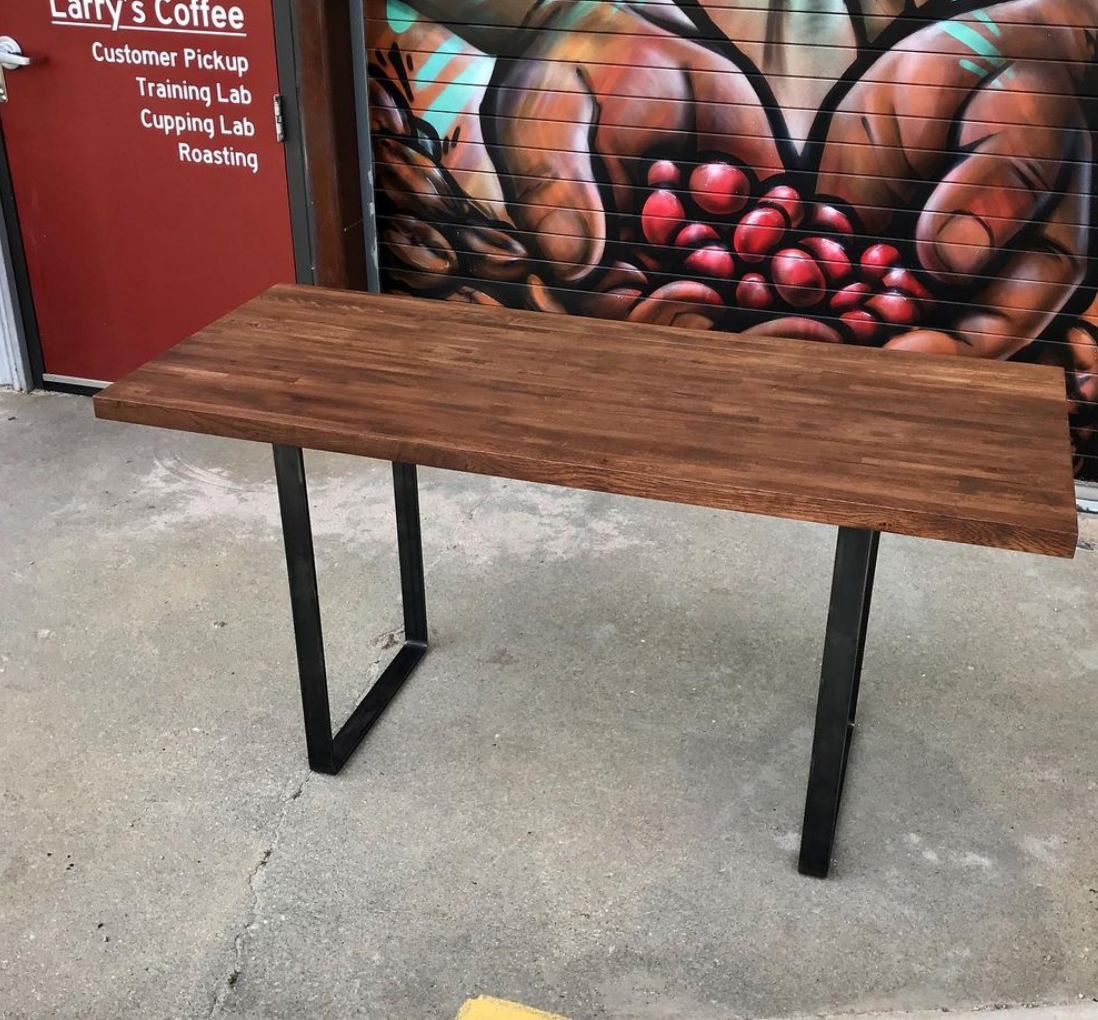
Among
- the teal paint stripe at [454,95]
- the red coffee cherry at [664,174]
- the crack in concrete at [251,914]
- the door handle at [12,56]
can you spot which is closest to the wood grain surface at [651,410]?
Answer: the crack in concrete at [251,914]

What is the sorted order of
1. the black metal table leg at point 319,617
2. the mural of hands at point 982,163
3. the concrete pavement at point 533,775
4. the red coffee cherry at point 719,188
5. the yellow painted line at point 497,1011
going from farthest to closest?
the red coffee cherry at point 719,188 < the mural of hands at point 982,163 < the black metal table leg at point 319,617 < the concrete pavement at point 533,775 < the yellow painted line at point 497,1011

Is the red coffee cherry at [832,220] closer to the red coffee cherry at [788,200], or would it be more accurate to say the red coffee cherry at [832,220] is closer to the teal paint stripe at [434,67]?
the red coffee cherry at [788,200]

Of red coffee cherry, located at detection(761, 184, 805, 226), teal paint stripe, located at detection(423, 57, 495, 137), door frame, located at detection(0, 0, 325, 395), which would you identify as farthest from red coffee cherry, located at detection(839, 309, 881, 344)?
door frame, located at detection(0, 0, 325, 395)

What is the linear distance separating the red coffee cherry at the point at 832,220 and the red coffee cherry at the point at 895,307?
0.77 feet

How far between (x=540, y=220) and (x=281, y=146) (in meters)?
0.90

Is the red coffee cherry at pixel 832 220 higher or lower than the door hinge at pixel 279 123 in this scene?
lower

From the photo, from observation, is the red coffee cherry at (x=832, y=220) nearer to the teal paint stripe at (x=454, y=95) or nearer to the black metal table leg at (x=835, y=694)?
the teal paint stripe at (x=454, y=95)

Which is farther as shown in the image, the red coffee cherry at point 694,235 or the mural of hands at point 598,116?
the red coffee cherry at point 694,235

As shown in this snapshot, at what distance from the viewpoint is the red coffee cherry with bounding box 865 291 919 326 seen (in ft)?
12.3

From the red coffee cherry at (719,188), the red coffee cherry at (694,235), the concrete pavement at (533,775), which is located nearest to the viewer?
the concrete pavement at (533,775)

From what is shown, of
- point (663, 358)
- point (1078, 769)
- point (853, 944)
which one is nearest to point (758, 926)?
point (853, 944)

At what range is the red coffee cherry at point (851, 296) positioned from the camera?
148 inches

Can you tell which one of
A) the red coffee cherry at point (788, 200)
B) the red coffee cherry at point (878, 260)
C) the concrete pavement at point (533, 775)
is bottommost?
the concrete pavement at point (533, 775)

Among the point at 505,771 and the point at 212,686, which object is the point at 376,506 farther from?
the point at 505,771
